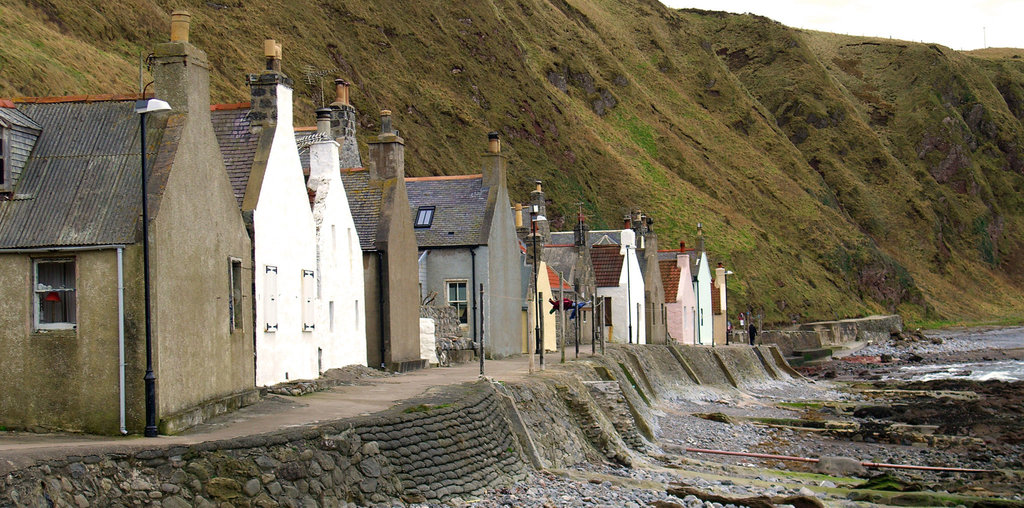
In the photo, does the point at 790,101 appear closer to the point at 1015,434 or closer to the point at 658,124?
the point at 658,124

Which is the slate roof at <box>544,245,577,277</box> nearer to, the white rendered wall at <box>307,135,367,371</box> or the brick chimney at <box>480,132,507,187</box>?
the brick chimney at <box>480,132,507,187</box>

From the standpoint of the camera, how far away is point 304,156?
28.3m

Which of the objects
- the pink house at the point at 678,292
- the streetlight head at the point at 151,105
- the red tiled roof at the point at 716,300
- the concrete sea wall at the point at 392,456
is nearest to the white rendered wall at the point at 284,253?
the concrete sea wall at the point at 392,456

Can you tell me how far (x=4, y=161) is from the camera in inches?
642

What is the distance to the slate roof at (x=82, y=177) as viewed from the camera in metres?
15.6

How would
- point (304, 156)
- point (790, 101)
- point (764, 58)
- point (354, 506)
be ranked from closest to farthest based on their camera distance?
1. point (354, 506)
2. point (304, 156)
3. point (790, 101)
4. point (764, 58)

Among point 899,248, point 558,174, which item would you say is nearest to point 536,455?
point 558,174

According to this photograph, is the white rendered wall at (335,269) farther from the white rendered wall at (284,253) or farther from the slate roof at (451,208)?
the slate roof at (451,208)

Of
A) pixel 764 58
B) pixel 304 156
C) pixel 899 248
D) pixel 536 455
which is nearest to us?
pixel 536 455

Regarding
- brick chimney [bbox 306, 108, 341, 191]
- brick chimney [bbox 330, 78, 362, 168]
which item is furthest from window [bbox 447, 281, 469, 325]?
brick chimney [bbox 306, 108, 341, 191]

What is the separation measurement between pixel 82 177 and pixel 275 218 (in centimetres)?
581

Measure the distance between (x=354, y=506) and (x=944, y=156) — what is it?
183 meters

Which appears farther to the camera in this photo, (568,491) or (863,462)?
(863,462)

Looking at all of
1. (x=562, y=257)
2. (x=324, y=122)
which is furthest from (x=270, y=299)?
(x=562, y=257)
